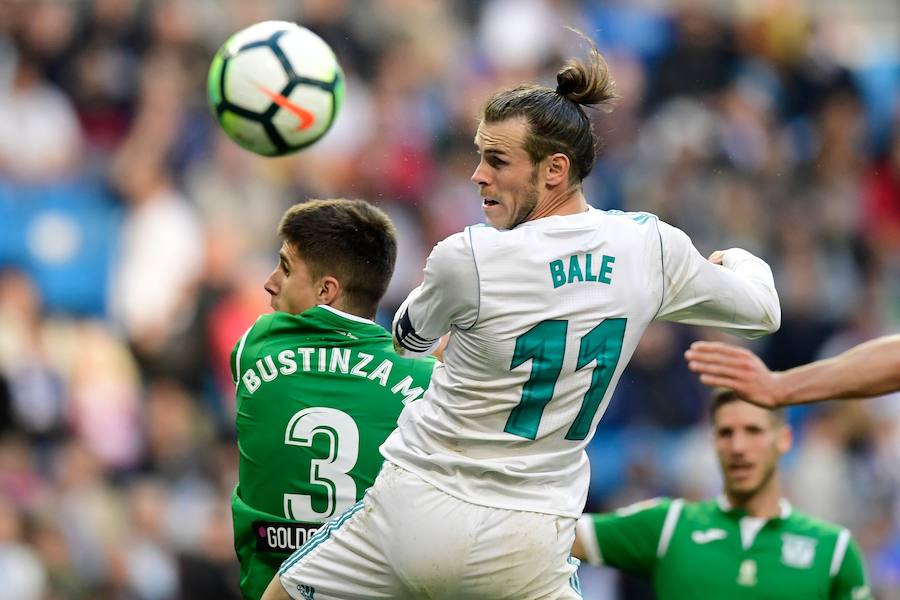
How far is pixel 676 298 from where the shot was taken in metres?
5.14

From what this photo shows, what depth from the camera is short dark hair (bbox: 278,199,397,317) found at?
5.84m

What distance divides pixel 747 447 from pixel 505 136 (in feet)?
8.69

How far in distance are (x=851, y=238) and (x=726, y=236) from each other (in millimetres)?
1526

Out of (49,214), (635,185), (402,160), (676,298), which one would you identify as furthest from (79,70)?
(676,298)

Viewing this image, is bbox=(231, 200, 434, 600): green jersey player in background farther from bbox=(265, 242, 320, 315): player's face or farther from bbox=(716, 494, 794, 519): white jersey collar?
bbox=(716, 494, 794, 519): white jersey collar

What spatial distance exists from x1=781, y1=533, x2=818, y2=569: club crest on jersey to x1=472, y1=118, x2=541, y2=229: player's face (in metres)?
2.74

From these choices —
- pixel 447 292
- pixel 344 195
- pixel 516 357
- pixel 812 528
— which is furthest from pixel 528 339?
pixel 344 195

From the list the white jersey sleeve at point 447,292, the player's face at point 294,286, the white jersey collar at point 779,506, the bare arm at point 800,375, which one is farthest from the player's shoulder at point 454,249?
the white jersey collar at point 779,506

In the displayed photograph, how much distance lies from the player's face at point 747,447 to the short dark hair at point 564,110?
2400mm

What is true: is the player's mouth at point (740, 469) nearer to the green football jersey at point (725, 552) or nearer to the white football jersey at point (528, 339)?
the green football jersey at point (725, 552)

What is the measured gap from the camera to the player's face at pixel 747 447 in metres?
7.12

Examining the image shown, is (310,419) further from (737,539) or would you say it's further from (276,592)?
(737,539)

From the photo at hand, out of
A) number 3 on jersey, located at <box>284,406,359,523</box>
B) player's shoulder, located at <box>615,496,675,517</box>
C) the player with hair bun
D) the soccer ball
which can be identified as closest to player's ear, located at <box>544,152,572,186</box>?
the player with hair bun

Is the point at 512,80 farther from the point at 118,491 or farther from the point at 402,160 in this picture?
the point at 118,491
